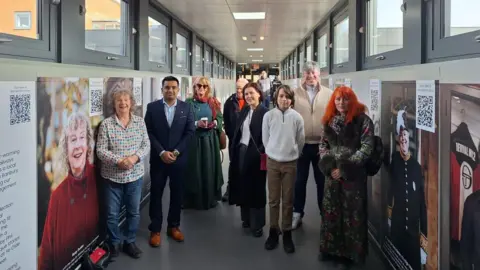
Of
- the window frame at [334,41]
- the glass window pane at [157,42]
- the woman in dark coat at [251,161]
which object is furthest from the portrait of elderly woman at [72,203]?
the window frame at [334,41]

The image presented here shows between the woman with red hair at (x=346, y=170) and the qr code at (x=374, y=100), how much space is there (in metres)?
0.47

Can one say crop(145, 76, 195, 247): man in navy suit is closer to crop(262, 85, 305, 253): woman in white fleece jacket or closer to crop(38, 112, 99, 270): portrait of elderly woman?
crop(38, 112, 99, 270): portrait of elderly woman

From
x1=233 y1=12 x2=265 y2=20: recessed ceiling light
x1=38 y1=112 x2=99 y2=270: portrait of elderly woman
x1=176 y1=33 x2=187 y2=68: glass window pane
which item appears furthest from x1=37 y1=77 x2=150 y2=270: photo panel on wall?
x1=176 y1=33 x2=187 y2=68: glass window pane

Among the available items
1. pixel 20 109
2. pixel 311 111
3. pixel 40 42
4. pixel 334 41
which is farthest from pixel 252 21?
pixel 20 109

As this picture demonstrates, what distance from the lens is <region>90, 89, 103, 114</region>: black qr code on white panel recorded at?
306 centimetres

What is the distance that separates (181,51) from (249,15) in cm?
232

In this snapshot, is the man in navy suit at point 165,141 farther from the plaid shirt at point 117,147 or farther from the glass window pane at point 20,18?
the glass window pane at point 20,18

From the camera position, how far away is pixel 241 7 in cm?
600

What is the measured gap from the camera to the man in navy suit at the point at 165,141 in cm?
357

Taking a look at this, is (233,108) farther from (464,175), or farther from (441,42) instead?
(464,175)

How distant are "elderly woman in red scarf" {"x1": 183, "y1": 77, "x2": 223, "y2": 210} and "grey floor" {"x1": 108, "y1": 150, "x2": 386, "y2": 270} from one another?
14.1 inches

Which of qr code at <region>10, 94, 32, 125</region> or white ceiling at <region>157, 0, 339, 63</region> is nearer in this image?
qr code at <region>10, 94, 32, 125</region>

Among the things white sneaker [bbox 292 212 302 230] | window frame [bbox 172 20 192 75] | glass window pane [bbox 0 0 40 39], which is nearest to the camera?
glass window pane [bbox 0 0 40 39]

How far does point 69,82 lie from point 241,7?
383 cm
